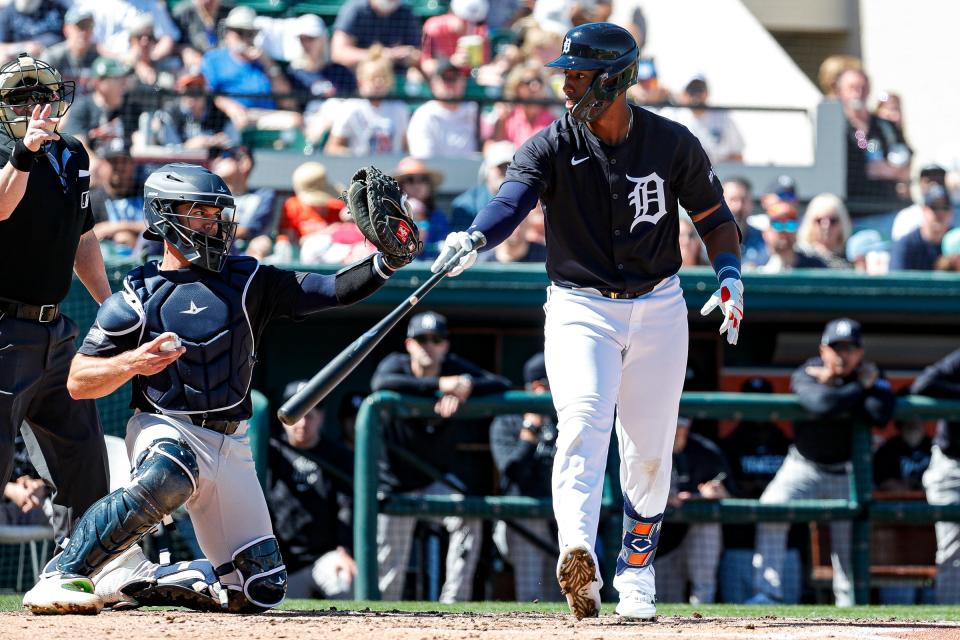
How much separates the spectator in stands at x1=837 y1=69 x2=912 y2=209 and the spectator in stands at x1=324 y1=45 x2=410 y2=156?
3.02 metres

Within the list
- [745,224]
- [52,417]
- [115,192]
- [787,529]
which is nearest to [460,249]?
[52,417]

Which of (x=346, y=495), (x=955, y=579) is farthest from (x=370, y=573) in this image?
(x=955, y=579)

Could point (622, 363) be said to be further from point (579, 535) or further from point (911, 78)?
point (911, 78)

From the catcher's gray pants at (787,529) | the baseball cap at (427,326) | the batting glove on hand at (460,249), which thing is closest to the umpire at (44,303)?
the batting glove on hand at (460,249)

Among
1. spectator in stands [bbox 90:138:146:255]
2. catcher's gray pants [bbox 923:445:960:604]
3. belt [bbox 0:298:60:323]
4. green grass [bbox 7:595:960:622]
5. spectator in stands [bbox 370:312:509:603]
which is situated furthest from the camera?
spectator in stands [bbox 90:138:146:255]

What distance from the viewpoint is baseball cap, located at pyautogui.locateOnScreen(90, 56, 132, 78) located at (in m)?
9.08

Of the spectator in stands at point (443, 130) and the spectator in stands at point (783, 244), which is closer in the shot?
the spectator in stands at point (783, 244)

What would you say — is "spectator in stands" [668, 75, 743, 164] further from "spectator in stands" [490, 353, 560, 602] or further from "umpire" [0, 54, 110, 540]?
"umpire" [0, 54, 110, 540]

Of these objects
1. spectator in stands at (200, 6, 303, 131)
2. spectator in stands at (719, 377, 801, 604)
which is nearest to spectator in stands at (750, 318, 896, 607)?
spectator in stands at (719, 377, 801, 604)

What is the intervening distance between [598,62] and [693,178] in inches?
19.2

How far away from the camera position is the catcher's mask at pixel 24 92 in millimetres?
4691

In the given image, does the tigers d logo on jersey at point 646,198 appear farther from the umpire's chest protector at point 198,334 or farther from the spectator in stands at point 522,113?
the spectator in stands at point 522,113

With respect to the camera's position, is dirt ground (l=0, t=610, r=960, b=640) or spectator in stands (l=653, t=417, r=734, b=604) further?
spectator in stands (l=653, t=417, r=734, b=604)

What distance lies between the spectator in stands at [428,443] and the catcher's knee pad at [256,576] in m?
2.44
